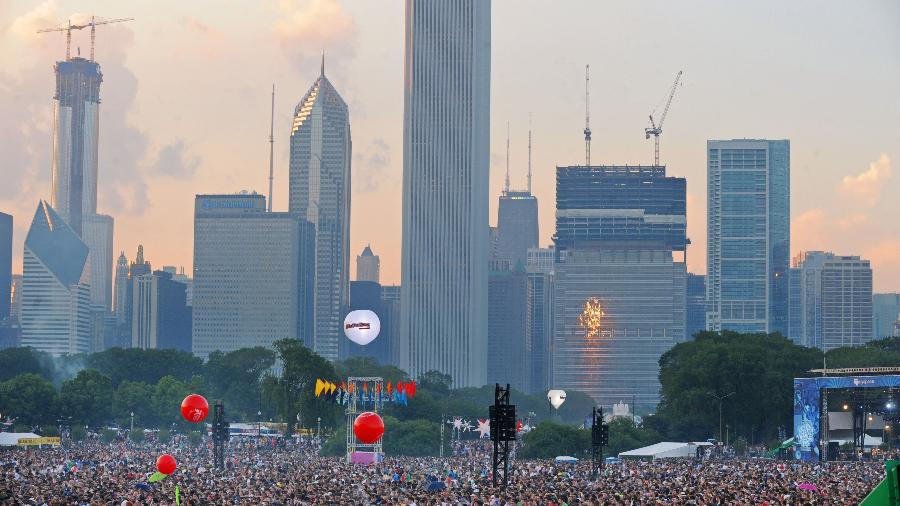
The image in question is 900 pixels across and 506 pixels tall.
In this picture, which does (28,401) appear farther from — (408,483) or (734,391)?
(408,483)

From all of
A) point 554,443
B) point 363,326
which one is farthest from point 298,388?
point 363,326

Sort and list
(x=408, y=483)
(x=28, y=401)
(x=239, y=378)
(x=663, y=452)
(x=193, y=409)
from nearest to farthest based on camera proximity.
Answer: (x=193, y=409) < (x=408, y=483) < (x=663, y=452) < (x=28, y=401) < (x=239, y=378)

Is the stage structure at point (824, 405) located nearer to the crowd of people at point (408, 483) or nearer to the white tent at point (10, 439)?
the crowd of people at point (408, 483)

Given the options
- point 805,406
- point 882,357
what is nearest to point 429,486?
point 805,406

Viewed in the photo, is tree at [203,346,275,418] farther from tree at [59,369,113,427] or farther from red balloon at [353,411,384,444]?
red balloon at [353,411,384,444]

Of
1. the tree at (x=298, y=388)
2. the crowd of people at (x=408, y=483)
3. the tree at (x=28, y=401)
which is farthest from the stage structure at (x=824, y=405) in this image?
the tree at (x=28, y=401)

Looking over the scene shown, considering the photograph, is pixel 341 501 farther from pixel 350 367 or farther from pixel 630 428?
pixel 350 367
